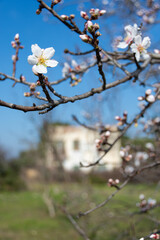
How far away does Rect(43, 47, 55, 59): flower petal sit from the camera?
1.29 meters

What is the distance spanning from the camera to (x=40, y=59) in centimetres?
126

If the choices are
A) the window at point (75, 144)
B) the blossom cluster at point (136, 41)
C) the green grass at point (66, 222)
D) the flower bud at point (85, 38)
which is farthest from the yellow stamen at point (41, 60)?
the window at point (75, 144)

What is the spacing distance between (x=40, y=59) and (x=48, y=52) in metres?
0.07

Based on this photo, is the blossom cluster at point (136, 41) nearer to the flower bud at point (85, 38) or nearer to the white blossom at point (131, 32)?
the white blossom at point (131, 32)

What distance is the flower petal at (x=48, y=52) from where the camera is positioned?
1291 millimetres

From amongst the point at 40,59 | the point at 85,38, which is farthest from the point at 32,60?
the point at 85,38

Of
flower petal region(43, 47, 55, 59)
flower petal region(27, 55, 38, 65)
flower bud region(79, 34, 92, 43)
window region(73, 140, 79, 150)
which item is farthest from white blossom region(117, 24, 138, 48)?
window region(73, 140, 79, 150)

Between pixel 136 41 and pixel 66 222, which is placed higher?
pixel 136 41

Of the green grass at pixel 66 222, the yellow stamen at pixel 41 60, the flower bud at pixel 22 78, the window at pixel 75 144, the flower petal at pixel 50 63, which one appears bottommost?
the window at pixel 75 144

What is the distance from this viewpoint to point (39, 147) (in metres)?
11.3

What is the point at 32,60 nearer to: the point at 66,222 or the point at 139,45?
the point at 139,45

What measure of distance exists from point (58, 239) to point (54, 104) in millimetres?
5938

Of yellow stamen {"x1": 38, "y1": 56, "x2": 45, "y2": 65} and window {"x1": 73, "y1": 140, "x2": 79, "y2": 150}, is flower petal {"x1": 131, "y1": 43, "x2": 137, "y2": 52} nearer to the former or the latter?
yellow stamen {"x1": 38, "y1": 56, "x2": 45, "y2": 65}

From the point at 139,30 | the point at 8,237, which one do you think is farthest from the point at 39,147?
the point at 139,30
